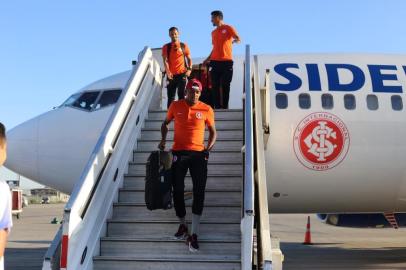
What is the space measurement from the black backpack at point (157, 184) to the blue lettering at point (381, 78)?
17.9 ft

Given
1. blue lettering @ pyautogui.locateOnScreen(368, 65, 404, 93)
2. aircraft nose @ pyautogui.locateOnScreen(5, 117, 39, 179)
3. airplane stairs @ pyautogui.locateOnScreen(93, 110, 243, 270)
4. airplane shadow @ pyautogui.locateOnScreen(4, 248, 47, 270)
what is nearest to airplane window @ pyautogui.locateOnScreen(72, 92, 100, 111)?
aircraft nose @ pyautogui.locateOnScreen(5, 117, 39, 179)

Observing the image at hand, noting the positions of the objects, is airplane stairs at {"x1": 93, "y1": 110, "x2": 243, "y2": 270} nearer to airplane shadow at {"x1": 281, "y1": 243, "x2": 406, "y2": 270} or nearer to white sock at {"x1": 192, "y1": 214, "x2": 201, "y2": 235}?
white sock at {"x1": 192, "y1": 214, "x2": 201, "y2": 235}

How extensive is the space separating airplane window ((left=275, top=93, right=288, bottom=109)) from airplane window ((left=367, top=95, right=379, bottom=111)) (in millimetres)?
1508

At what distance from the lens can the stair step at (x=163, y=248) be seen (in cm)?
551

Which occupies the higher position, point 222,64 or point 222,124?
point 222,64

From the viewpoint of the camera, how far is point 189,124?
5801 millimetres

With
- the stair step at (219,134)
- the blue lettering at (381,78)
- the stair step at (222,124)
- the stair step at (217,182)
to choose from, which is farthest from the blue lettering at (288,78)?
the stair step at (217,182)

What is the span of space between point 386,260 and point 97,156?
31.4 feet

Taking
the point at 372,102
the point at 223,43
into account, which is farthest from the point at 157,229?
the point at 372,102

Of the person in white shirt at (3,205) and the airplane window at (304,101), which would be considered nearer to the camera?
the person in white shirt at (3,205)

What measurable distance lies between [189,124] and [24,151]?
4355 millimetres

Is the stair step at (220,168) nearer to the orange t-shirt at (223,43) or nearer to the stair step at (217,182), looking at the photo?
the stair step at (217,182)

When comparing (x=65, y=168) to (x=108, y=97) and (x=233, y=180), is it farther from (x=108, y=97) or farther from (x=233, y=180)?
(x=233, y=180)

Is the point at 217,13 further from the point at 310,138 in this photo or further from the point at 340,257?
the point at 340,257
